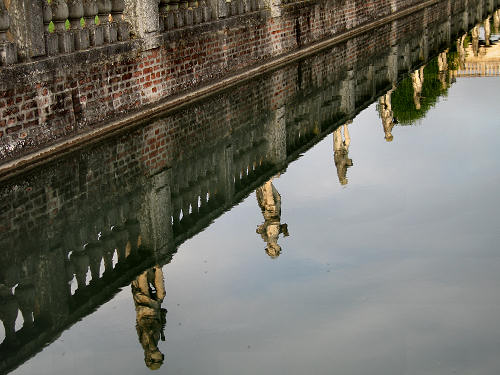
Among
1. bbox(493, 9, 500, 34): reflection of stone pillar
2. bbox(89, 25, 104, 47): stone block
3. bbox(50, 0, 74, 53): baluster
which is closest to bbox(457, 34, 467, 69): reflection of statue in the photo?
bbox(493, 9, 500, 34): reflection of stone pillar

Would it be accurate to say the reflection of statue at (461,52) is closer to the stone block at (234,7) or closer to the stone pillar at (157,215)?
the stone block at (234,7)

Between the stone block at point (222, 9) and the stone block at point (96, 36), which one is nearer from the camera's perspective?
the stone block at point (96, 36)

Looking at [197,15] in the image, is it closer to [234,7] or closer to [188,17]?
[188,17]

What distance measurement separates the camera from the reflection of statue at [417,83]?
1614 centimetres

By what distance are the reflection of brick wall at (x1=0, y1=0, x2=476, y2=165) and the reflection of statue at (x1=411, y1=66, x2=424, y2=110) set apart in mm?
2687

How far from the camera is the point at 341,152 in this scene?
12016 millimetres

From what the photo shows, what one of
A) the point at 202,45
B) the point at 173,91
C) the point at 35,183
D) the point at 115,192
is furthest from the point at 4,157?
the point at 202,45

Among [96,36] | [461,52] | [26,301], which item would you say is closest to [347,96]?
[96,36]

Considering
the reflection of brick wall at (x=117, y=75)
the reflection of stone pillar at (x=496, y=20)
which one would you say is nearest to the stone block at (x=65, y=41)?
the reflection of brick wall at (x=117, y=75)

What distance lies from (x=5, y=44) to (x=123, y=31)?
3.11 meters

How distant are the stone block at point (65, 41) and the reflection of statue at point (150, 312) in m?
4.93

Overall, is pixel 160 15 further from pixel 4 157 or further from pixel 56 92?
pixel 4 157

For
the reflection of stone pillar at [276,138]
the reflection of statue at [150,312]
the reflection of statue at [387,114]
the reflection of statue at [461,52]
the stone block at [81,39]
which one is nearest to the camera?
the reflection of statue at [150,312]

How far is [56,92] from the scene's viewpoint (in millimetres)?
11883
